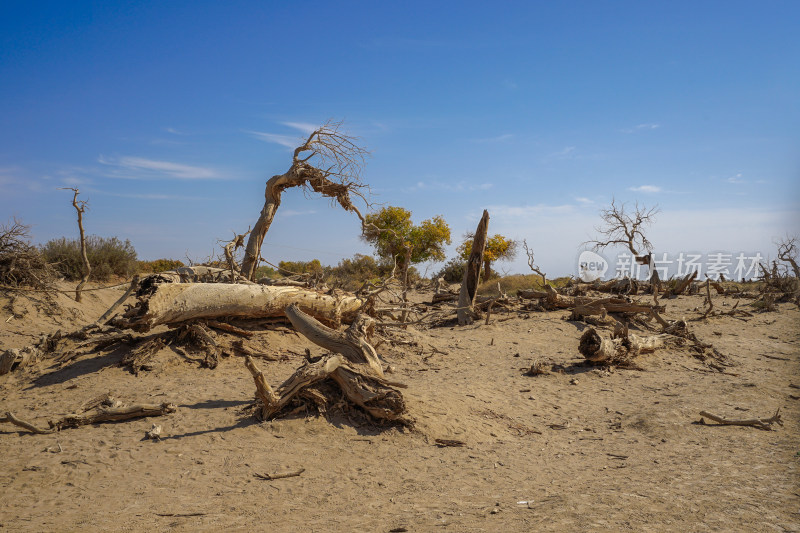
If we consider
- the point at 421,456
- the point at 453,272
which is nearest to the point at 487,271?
the point at 453,272

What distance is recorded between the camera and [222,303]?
896 cm

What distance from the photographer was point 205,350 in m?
8.84

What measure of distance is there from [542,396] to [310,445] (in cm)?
411

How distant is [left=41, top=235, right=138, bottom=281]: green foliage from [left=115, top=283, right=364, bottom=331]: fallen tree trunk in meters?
8.93

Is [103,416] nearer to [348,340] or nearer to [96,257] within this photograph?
[348,340]

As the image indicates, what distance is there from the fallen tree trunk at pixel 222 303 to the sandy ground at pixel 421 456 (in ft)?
2.16

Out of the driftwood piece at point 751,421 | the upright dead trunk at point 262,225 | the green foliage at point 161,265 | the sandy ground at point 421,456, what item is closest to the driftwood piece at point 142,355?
the sandy ground at point 421,456

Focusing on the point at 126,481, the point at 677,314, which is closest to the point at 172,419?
the point at 126,481

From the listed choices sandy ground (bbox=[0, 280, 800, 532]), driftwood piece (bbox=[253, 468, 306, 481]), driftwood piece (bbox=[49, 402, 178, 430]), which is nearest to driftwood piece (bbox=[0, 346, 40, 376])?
sandy ground (bbox=[0, 280, 800, 532])

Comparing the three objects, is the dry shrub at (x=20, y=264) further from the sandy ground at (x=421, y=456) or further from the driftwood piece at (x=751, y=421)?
the driftwood piece at (x=751, y=421)

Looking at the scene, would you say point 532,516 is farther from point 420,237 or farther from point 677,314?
point 420,237

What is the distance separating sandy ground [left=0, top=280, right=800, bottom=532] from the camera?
4.03m

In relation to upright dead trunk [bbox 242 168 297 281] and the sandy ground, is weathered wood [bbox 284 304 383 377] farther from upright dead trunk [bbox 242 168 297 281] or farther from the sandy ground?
upright dead trunk [bbox 242 168 297 281]

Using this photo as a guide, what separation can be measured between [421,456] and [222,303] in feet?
16.3
